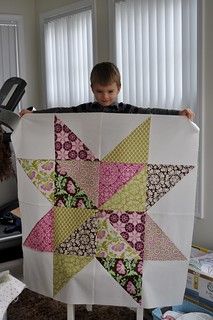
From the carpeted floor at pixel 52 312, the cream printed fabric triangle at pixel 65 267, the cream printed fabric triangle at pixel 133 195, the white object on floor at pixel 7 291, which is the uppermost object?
the cream printed fabric triangle at pixel 133 195

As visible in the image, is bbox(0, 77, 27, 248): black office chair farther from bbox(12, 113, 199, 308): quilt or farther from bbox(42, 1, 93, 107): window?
bbox(42, 1, 93, 107): window

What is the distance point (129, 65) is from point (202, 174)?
1109 millimetres

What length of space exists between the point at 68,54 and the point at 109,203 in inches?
99.1

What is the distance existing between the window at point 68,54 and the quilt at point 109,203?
2.00 meters

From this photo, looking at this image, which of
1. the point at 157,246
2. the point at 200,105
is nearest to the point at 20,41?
the point at 200,105

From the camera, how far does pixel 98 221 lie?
6.37 ft

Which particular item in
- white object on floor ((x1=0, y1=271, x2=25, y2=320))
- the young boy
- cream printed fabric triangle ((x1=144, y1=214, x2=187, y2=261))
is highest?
the young boy

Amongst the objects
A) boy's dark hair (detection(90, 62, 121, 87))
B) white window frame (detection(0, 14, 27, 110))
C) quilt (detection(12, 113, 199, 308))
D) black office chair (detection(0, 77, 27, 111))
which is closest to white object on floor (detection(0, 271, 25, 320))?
quilt (detection(12, 113, 199, 308))

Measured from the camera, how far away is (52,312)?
99.1 inches

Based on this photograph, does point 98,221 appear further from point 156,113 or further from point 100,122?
point 156,113

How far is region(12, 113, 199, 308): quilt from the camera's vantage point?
6.19ft

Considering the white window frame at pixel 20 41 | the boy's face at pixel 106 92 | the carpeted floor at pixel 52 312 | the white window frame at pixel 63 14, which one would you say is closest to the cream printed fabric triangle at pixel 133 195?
the boy's face at pixel 106 92

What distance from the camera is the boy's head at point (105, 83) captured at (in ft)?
6.63

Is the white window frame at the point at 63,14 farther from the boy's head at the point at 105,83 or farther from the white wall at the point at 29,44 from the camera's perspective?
the boy's head at the point at 105,83
